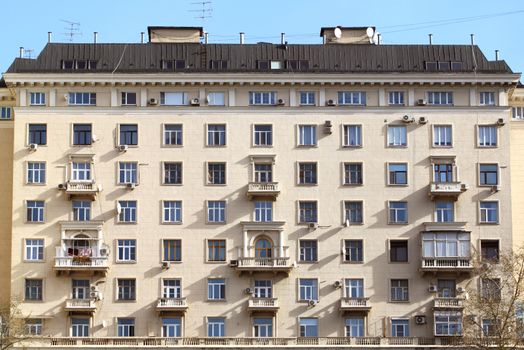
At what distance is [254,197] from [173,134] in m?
Result: 7.16

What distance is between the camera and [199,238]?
3775 inches

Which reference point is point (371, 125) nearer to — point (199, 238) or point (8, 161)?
point (199, 238)

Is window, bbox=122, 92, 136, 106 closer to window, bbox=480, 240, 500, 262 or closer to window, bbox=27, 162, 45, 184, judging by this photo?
window, bbox=27, 162, 45, 184

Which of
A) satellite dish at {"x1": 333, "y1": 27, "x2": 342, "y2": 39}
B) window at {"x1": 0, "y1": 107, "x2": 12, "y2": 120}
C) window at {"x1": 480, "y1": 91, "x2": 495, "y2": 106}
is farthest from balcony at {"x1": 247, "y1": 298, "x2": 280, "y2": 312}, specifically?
window at {"x1": 0, "y1": 107, "x2": 12, "y2": 120}

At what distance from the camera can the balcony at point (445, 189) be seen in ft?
315

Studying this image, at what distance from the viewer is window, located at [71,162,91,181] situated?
9631 cm

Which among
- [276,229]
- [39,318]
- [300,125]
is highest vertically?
[300,125]

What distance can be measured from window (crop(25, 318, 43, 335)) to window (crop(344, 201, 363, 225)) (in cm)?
2187

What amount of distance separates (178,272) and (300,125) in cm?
1314

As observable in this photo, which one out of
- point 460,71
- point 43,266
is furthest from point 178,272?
point 460,71

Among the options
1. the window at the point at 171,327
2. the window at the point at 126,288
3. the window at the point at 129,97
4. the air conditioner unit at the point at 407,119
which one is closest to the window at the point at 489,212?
the air conditioner unit at the point at 407,119

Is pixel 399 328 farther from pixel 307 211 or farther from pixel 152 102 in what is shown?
pixel 152 102

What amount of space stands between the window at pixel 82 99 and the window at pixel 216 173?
363 inches

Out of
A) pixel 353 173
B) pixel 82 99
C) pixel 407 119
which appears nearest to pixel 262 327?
pixel 353 173
